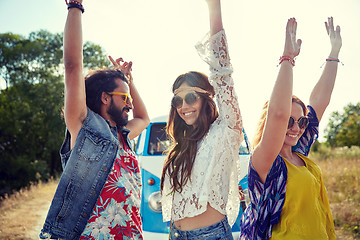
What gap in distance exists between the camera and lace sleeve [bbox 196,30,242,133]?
2.07 meters

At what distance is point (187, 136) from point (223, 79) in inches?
18.8

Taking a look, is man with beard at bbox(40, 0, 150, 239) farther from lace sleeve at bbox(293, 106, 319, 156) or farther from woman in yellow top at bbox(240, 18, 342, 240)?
lace sleeve at bbox(293, 106, 319, 156)

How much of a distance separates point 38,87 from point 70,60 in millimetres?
26781

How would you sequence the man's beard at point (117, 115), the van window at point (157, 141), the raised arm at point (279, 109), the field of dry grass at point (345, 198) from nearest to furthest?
the raised arm at point (279, 109)
the man's beard at point (117, 115)
the van window at point (157, 141)
the field of dry grass at point (345, 198)

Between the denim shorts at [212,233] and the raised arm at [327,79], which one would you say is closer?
the denim shorts at [212,233]

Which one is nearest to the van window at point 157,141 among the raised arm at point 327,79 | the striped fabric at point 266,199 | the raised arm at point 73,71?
the raised arm at point 327,79

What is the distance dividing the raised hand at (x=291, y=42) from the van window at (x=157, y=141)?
10.7 feet

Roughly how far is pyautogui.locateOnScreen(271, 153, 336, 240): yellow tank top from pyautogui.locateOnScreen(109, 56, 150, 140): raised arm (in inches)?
49.4

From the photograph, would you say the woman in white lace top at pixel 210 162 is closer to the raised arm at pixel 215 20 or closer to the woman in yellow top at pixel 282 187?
the raised arm at pixel 215 20

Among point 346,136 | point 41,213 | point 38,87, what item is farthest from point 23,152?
point 346,136

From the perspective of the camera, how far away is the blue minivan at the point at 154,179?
3900 mm

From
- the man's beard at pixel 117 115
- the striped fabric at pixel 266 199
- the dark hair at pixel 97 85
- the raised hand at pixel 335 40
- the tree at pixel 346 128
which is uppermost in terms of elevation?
the raised hand at pixel 335 40

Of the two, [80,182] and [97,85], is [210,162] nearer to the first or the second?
[80,182]

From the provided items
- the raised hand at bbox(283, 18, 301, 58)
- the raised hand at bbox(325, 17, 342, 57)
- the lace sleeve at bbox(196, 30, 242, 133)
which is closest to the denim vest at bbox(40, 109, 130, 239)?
the lace sleeve at bbox(196, 30, 242, 133)
